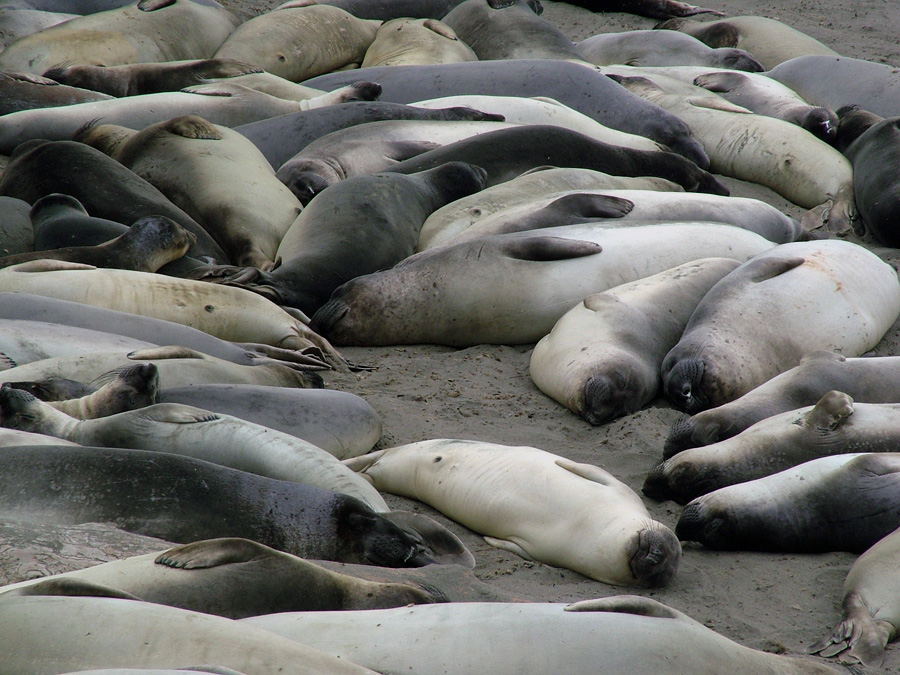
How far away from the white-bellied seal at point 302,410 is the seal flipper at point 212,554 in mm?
1173

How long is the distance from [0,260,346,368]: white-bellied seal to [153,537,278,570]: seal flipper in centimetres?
219

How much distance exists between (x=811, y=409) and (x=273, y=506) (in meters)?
1.91

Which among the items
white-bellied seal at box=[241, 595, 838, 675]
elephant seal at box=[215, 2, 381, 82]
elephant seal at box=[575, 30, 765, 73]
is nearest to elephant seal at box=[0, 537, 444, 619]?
white-bellied seal at box=[241, 595, 838, 675]

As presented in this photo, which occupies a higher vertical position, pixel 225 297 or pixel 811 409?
pixel 811 409

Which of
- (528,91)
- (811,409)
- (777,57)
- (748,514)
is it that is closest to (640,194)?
(528,91)

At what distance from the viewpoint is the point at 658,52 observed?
930 centimetres

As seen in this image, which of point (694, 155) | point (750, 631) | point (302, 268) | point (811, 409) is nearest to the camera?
point (750, 631)

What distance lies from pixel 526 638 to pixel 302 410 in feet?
5.85

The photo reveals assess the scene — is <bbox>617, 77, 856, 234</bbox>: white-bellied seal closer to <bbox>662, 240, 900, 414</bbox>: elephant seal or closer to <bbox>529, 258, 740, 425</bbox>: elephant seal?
<bbox>662, 240, 900, 414</bbox>: elephant seal

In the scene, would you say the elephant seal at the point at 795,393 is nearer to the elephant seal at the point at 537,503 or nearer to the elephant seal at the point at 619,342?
the elephant seal at the point at 619,342

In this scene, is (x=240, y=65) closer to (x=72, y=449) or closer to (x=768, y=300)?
(x=768, y=300)

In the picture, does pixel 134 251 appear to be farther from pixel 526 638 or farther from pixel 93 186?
pixel 526 638

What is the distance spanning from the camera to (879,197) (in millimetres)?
5941

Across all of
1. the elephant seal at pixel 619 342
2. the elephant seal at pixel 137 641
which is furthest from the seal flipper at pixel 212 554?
the elephant seal at pixel 619 342
